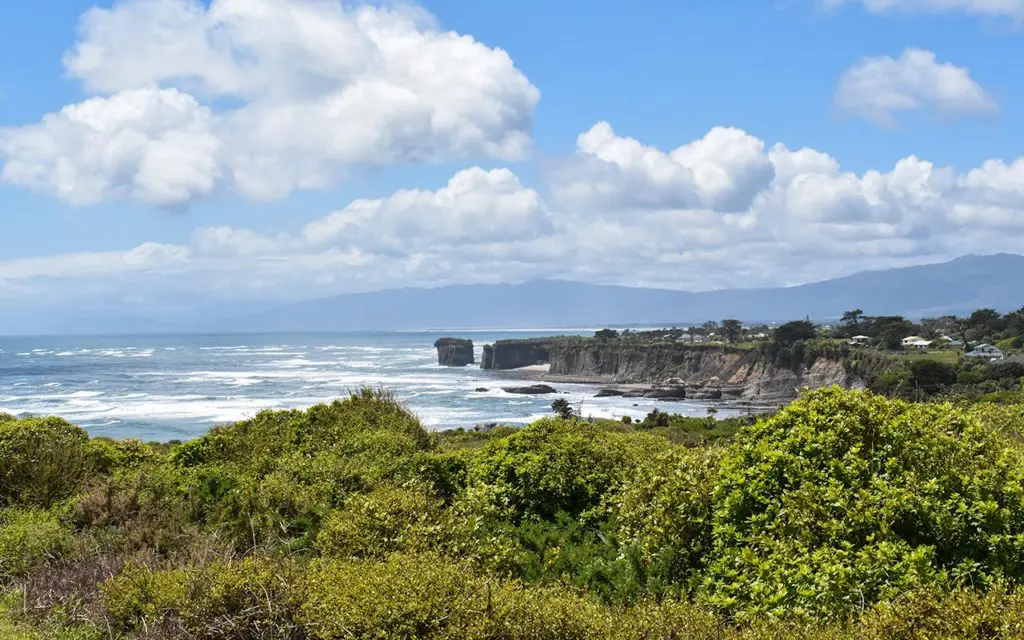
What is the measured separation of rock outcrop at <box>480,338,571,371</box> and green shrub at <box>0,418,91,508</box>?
446 feet

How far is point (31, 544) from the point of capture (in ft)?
28.3

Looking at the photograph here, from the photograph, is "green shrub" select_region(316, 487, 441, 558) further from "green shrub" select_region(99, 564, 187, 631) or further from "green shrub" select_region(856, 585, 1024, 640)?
"green shrub" select_region(856, 585, 1024, 640)

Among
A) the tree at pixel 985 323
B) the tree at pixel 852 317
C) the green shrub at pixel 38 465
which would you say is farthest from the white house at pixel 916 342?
Result: the green shrub at pixel 38 465

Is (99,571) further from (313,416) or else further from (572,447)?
(313,416)

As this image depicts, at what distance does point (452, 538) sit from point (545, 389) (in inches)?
3797

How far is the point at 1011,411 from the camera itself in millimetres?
11891

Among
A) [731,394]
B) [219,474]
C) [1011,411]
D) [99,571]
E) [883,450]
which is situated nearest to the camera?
[883,450]

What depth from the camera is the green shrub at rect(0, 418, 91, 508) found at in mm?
11219

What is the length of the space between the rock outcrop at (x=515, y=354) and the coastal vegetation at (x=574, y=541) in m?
138

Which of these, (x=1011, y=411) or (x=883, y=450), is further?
(x=1011, y=411)

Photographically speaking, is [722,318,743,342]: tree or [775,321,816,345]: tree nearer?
[775,321,816,345]: tree

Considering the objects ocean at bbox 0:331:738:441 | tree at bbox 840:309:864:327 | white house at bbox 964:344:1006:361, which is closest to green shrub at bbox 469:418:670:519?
ocean at bbox 0:331:738:441

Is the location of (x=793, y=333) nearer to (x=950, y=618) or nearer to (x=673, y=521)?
(x=673, y=521)

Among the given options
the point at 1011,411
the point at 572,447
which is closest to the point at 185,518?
the point at 572,447
